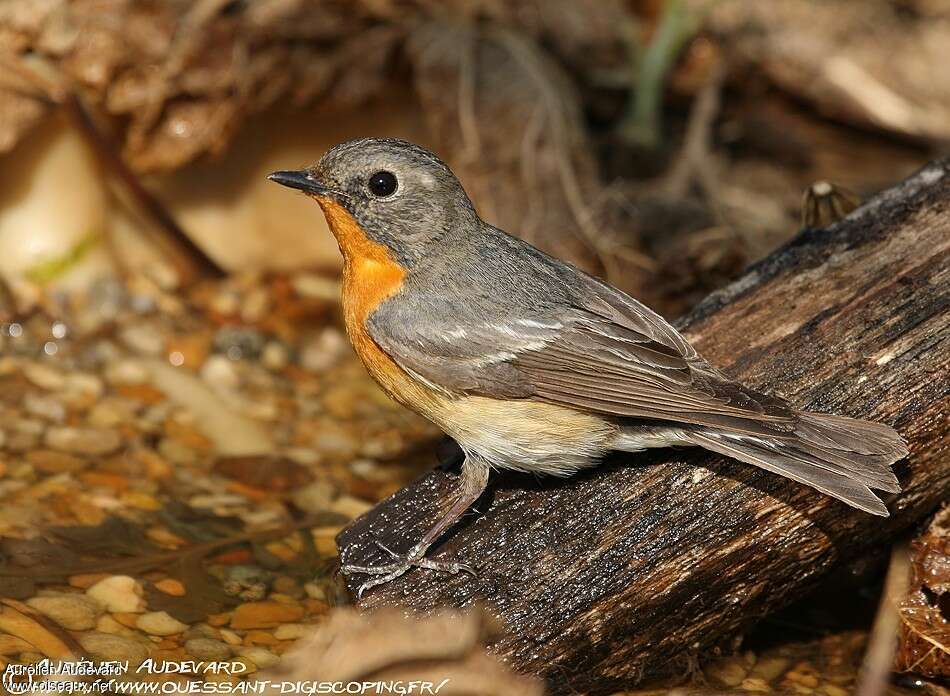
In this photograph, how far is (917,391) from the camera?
460cm

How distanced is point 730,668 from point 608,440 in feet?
3.64

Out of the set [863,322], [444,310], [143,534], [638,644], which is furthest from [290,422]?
[863,322]

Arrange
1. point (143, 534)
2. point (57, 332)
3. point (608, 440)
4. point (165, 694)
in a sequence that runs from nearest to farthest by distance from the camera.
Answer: point (165, 694)
point (608, 440)
point (143, 534)
point (57, 332)

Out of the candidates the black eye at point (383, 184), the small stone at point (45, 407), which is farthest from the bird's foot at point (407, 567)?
the small stone at point (45, 407)

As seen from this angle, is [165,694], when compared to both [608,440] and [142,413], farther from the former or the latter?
[142,413]

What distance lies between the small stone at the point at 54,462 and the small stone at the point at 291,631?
1650 millimetres

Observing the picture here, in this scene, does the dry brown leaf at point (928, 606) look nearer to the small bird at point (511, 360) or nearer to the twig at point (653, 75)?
the small bird at point (511, 360)

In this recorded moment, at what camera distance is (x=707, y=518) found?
4.54 metres

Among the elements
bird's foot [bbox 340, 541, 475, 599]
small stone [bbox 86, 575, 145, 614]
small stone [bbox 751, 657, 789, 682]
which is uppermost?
bird's foot [bbox 340, 541, 475, 599]

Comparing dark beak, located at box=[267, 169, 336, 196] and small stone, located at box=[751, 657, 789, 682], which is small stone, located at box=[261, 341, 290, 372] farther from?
small stone, located at box=[751, 657, 789, 682]

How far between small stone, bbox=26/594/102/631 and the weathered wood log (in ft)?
3.43

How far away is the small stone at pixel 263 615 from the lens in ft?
16.4

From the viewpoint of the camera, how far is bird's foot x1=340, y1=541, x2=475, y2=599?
4617 millimetres

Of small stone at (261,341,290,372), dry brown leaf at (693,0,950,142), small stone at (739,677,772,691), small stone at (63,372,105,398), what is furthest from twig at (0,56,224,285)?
small stone at (739,677,772,691)
